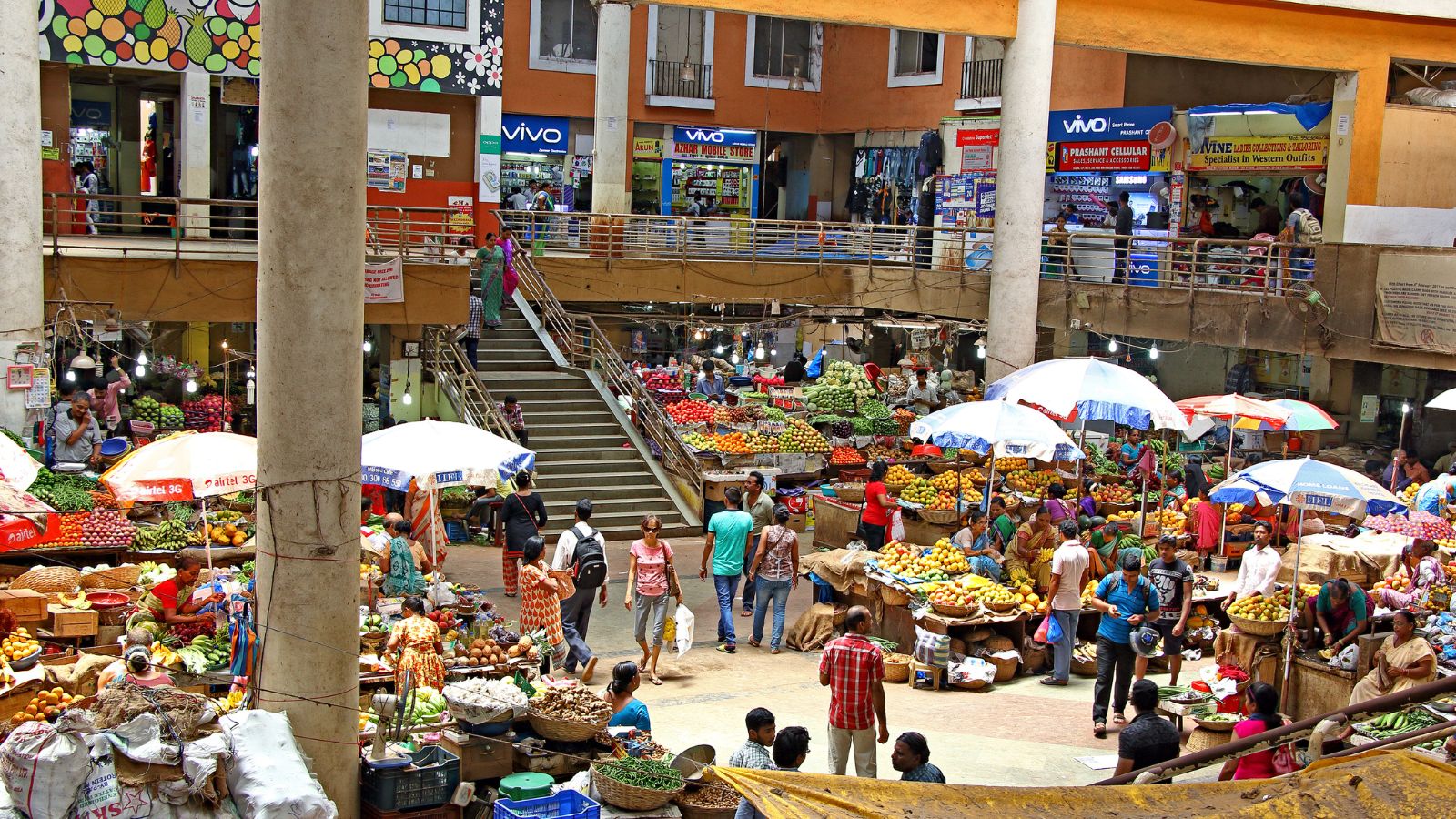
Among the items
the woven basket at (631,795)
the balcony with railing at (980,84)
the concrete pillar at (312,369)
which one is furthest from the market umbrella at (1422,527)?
the balcony with railing at (980,84)

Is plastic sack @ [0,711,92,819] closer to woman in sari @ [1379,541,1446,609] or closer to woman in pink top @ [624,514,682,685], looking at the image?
woman in pink top @ [624,514,682,685]

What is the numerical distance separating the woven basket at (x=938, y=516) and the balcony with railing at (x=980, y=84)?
1331cm

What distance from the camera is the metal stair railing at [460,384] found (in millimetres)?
19234

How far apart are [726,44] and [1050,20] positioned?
15.5m

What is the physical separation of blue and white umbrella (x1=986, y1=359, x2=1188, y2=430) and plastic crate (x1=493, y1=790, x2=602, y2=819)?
26.4 ft

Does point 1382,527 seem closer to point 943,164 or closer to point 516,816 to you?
point 516,816

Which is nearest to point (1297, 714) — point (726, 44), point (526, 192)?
point (526, 192)

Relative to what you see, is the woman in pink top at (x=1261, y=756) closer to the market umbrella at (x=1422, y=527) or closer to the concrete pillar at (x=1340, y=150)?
the market umbrella at (x=1422, y=527)

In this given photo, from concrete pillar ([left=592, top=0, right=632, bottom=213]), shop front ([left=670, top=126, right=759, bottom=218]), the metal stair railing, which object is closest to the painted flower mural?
the metal stair railing

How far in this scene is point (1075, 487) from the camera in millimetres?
18125

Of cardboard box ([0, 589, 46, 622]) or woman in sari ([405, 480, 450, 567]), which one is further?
woman in sari ([405, 480, 450, 567])

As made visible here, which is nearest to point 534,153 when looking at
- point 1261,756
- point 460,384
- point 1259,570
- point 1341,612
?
point 460,384

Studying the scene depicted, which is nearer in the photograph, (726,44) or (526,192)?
(526,192)

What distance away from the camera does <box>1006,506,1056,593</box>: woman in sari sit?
13.9 metres
